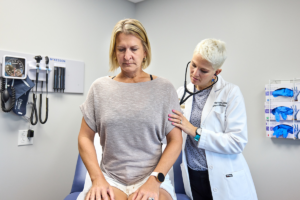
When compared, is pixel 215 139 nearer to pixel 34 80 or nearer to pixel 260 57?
pixel 260 57

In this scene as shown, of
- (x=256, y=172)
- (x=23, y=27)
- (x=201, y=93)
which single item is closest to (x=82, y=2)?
(x=23, y=27)

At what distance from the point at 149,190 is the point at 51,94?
4.81 feet

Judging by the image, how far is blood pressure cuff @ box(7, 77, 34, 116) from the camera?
5.62 ft

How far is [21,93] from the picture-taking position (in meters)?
1.71

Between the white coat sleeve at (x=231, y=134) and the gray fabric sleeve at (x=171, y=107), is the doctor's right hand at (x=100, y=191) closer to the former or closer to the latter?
the gray fabric sleeve at (x=171, y=107)

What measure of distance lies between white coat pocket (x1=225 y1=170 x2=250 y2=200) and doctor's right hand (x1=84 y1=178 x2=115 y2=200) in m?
0.72

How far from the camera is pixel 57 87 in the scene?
199 cm

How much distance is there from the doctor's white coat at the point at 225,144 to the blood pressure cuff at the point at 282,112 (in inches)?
18.9

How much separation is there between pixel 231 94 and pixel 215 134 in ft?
0.84

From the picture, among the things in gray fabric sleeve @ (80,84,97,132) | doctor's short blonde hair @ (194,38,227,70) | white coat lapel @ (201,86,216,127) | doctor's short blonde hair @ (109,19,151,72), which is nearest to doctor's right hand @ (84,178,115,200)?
gray fabric sleeve @ (80,84,97,132)

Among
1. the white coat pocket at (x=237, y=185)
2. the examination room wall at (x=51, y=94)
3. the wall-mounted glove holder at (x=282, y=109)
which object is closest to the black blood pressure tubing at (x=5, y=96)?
the examination room wall at (x=51, y=94)

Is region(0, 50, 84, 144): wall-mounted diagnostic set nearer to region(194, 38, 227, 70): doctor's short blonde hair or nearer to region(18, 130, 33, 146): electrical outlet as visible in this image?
region(18, 130, 33, 146): electrical outlet

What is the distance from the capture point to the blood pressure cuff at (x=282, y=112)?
5.29 feet

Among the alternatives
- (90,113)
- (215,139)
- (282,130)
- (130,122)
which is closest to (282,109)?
(282,130)
